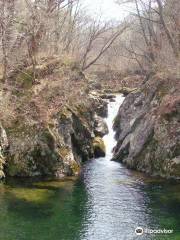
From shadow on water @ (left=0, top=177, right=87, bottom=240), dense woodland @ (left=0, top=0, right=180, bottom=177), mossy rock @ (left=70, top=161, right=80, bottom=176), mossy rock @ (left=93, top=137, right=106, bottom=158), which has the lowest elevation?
shadow on water @ (left=0, top=177, right=87, bottom=240)

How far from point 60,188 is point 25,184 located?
2.32 metres

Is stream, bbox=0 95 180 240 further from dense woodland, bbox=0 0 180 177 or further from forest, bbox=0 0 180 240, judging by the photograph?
dense woodland, bbox=0 0 180 177

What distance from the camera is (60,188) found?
2598 centimetres

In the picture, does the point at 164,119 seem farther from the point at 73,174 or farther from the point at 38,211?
the point at 38,211

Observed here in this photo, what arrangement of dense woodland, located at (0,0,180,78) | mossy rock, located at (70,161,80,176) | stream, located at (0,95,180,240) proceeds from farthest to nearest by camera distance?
dense woodland, located at (0,0,180,78), mossy rock, located at (70,161,80,176), stream, located at (0,95,180,240)

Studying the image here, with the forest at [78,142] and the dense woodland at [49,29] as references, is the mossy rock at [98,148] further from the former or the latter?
the dense woodland at [49,29]

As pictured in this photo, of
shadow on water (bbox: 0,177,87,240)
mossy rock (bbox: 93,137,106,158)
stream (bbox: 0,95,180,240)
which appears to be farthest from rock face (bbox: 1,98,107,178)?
mossy rock (bbox: 93,137,106,158)

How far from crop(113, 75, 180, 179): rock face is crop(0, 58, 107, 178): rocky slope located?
3682mm

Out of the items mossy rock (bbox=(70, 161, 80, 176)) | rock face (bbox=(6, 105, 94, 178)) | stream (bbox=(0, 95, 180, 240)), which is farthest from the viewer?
mossy rock (bbox=(70, 161, 80, 176))

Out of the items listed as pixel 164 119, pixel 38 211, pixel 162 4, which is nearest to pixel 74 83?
pixel 164 119

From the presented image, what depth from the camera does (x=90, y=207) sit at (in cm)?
2222

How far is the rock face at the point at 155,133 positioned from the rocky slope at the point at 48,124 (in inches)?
145

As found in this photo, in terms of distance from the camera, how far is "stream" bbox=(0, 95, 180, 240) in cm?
1864

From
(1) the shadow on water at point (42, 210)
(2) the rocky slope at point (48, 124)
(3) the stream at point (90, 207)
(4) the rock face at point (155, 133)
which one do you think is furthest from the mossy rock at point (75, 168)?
(4) the rock face at point (155, 133)
